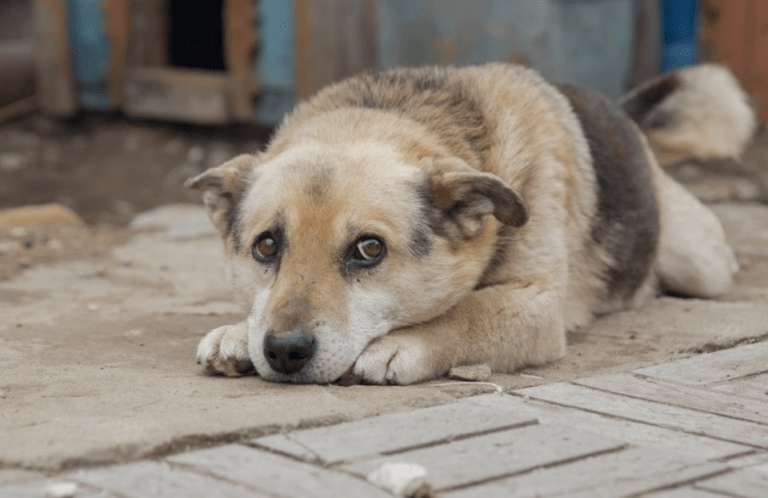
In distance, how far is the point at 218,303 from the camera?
5.26 meters

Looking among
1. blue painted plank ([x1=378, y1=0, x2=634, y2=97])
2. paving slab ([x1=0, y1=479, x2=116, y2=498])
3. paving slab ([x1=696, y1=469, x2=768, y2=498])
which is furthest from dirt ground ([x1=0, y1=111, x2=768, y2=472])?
blue painted plank ([x1=378, y1=0, x2=634, y2=97])

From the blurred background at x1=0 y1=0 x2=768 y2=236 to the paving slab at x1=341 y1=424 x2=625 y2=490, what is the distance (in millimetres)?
5803

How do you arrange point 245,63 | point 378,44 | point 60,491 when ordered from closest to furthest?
point 60,491 < point 378,44 < point 245,63

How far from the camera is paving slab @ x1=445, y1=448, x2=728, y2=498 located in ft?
7.88

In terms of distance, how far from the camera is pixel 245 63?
957cm

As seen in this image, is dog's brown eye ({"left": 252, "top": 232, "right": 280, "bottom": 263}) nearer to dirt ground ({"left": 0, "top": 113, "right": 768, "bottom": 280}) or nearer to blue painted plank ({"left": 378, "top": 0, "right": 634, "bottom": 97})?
dirt ground ({"left": 0, "top": 113, "right": 768, "bottom": 280})

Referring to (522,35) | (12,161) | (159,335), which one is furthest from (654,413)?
(12,161)

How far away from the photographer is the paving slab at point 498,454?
2.50 metres

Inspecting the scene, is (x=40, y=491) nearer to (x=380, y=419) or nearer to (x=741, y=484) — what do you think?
(x=380, y=419)

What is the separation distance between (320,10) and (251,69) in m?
1.09

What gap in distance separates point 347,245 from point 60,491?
1.43 metres

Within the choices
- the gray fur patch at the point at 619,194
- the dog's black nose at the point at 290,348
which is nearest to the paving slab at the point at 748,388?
the gray fur patch at the point at 619,194

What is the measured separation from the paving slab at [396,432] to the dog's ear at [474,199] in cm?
86

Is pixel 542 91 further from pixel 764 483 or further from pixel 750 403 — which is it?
pixel 764 483
